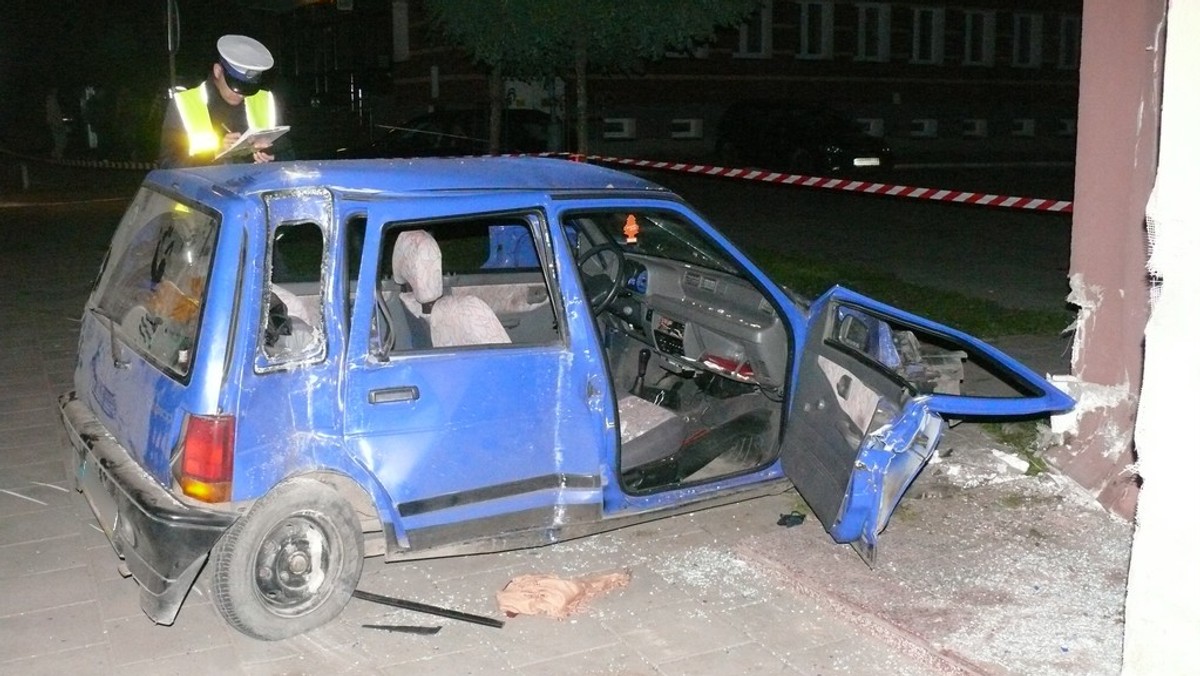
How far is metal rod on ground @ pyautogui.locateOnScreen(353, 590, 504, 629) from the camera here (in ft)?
15.8

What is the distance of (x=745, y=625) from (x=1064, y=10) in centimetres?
4117

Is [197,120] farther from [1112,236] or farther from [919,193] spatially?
[919,193]

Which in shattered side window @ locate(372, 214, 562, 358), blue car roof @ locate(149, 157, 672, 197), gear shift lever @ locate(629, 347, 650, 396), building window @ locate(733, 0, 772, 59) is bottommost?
gear shift lever @ locate(629, 347, 650, 396)

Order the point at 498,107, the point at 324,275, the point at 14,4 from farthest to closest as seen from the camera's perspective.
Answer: the point at 14,4, the point at 498,107, the point at 324,275

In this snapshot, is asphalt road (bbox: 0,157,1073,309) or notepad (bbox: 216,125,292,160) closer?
notepad (bbox: 216,125,292,160)

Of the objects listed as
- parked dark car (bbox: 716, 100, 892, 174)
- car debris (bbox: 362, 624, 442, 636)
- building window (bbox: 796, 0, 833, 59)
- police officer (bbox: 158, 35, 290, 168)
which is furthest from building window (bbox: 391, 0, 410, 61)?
car debris (bbox: 362, 624, 442, 636)

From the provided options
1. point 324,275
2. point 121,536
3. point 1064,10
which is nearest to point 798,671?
point 324,275

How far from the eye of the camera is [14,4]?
45.3m

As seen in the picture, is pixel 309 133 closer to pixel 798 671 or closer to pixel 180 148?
pixel 180 148

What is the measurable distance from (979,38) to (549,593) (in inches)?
1527

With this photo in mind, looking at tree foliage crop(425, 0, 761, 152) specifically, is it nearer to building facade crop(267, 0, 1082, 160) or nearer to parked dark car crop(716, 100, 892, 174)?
parked dark car crop(716, 100, 892, 174)

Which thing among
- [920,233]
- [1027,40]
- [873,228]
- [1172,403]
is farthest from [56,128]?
[1172,403]

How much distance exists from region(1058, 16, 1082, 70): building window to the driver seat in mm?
40621

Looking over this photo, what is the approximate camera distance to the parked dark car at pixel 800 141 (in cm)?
2705
